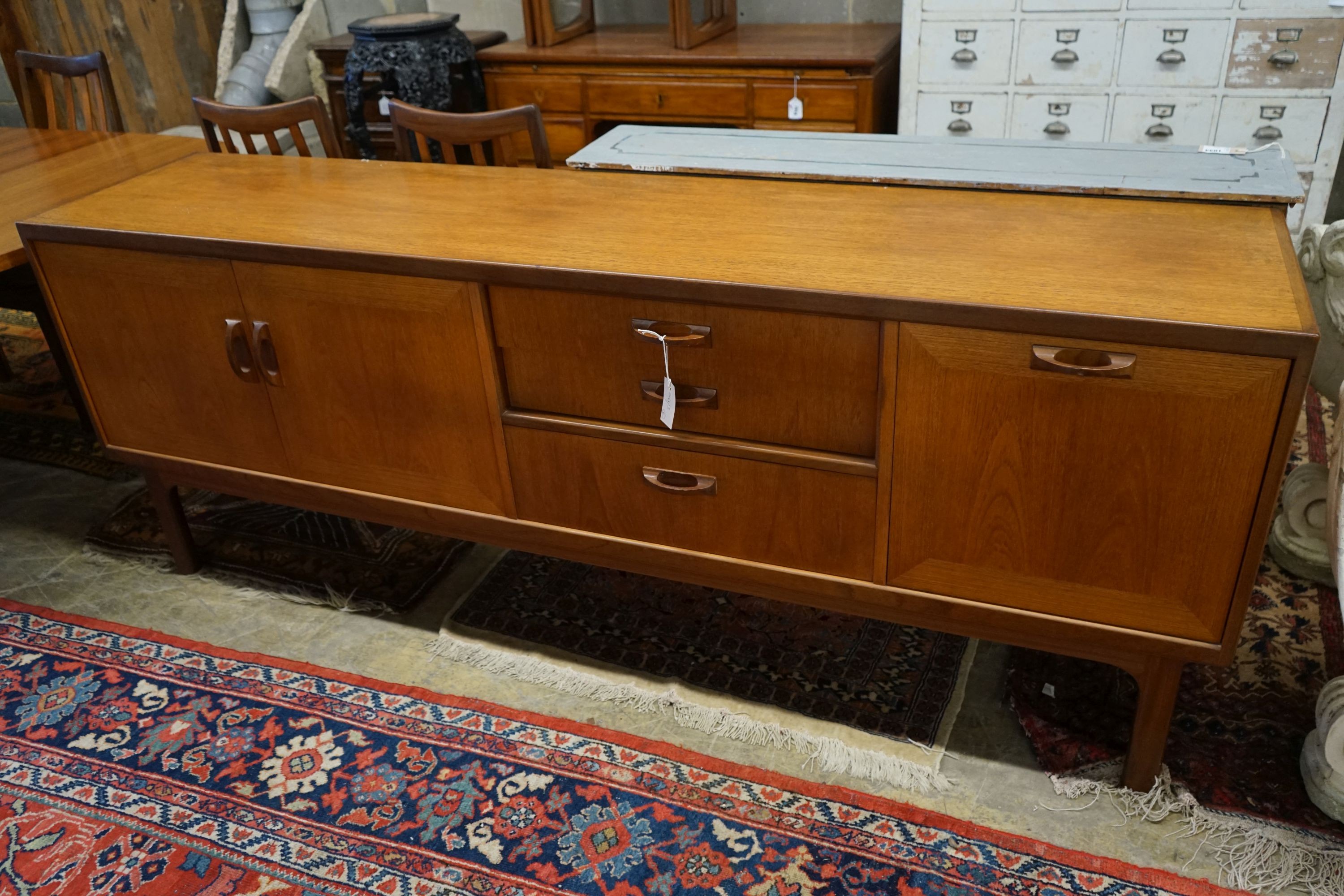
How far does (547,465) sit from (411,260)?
1.31 feet

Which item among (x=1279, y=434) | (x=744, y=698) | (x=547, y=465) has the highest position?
(x=1279, y=434)

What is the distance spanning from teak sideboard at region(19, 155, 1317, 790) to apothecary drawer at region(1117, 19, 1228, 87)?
74.4 inches

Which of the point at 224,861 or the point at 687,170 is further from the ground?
the point at 687,170

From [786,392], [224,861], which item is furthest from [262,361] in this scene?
[786,392]

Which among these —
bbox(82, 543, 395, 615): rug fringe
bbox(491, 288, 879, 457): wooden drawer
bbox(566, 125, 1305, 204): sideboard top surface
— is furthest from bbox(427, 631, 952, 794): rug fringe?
bbox(566, 125, 1305, 204): sideboard top surface

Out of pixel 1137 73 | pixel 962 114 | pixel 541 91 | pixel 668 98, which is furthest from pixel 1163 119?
pixel 541 91

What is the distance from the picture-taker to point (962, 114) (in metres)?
3.58

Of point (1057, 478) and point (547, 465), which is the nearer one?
point (1057, 478)

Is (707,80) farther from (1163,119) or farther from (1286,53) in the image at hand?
(1286,53)

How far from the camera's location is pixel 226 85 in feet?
15.1

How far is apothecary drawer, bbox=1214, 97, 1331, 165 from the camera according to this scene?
3.18 meters

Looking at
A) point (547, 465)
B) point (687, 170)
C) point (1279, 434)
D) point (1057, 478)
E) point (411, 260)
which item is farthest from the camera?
point (687, 170)

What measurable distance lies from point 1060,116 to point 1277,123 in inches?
25.1

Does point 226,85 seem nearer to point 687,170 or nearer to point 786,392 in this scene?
point 687,170
